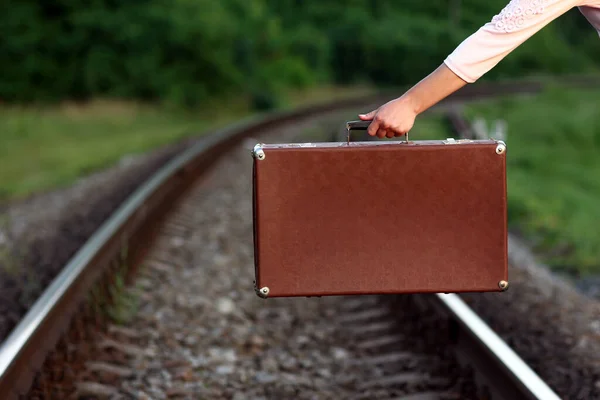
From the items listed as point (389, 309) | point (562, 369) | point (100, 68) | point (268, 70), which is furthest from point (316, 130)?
point (268, 70)

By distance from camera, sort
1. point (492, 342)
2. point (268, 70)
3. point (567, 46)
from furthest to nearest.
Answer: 1. point (567, 46)
2. point (268, 70)
3. point (492, 342)

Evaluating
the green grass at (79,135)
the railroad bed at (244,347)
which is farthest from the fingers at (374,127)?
the green grass at (79,135)

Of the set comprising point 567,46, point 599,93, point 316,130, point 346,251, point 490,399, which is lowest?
point 490,399

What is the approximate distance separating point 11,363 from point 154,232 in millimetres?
2680

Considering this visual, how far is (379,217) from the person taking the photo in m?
2.27

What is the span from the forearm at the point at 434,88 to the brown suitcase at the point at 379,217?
12 centimetres

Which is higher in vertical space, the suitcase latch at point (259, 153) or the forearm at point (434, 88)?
the forearm at point (434, 88)

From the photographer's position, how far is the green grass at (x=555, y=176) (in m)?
6.39

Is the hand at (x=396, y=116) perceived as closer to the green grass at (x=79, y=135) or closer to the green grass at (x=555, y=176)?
the green grass at (x=555, y=176)

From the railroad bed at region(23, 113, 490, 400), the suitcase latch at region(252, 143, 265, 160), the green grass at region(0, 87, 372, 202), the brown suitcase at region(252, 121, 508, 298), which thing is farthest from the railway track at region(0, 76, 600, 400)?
the green grass at region(0, 87, 372, 202)

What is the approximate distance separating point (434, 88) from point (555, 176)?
29.7 feet

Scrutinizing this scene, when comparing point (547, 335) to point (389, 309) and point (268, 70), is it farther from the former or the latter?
point (268, 70)

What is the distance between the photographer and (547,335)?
359 cm

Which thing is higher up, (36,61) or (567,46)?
(567,46)
